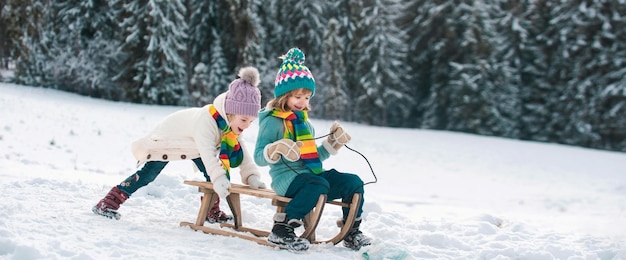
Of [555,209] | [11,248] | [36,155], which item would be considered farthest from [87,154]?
[555,209]

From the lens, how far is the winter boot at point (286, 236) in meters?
4.07

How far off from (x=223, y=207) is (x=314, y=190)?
1.91 metres

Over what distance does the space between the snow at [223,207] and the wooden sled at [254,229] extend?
110 millimetres

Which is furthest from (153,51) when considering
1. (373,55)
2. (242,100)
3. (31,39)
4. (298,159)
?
(298,159)

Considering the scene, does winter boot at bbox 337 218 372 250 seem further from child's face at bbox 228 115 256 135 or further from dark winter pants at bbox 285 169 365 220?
child's face at bbox 228 115 256 135

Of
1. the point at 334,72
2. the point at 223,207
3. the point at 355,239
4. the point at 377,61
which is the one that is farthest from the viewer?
the point at 377,61

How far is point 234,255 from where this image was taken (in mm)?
3898

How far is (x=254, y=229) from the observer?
4.71 meters

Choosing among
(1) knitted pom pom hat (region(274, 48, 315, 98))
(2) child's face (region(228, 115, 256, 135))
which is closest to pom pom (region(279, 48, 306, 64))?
(1) knitted pom pom hat (region(274, 48, 315, 98))

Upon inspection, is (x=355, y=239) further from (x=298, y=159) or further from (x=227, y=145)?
(x=227, y=145)

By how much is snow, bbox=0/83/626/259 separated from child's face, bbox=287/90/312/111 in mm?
1071

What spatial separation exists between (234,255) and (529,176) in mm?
12689

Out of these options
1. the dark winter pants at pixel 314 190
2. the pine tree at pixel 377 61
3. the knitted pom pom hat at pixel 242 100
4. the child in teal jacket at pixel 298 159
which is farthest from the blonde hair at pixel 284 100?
the pine tree at pixel 377 61

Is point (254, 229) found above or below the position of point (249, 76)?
below
